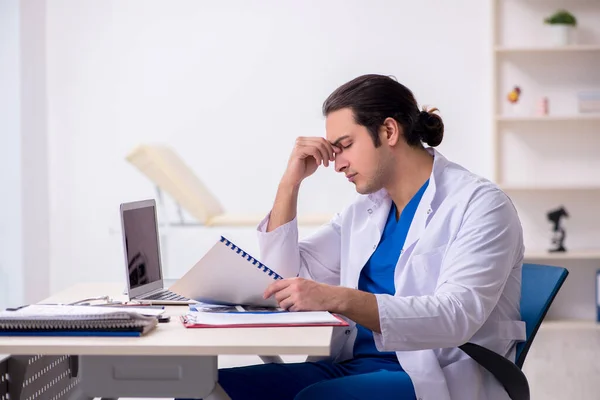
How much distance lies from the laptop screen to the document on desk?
1.41 feet

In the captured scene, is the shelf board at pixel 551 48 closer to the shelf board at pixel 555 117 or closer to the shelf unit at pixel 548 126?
the shelf unit at pixel 548 126

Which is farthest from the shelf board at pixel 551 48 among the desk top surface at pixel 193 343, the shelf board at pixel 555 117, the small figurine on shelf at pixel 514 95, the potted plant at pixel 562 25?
the desk top surface at pixel 193 343

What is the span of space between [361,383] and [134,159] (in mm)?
3073

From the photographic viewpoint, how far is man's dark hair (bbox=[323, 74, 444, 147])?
192 centimetres

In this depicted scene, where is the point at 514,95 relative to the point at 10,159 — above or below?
above

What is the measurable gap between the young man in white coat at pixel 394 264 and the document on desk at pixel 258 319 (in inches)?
1.0

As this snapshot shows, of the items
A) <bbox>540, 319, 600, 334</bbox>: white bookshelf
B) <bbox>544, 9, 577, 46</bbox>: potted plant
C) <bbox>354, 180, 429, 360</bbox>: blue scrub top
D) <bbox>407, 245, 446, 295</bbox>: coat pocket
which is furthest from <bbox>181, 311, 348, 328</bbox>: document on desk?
<bbox>544, 9, 577, 46</bbox>: potted plant

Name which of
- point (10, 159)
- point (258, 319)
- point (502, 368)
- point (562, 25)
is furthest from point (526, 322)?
point (10, 159)

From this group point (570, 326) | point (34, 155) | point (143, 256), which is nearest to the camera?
point (143, 256)

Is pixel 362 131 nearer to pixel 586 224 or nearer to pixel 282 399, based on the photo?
pixel 282 399

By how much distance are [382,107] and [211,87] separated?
344 cm

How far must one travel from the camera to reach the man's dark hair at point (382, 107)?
1.92 meters

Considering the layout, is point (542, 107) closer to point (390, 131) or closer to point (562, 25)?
point (562, 25)

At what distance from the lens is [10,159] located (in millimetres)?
4688
